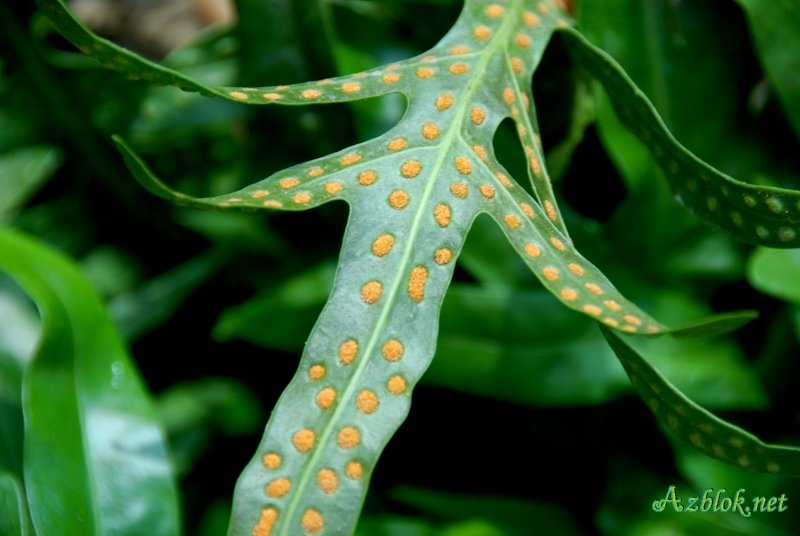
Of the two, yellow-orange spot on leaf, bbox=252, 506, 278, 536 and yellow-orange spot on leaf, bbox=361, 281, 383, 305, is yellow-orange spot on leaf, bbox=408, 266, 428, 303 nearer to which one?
yellow-orange spot on leaf, bbox=361, 281, 383, 305

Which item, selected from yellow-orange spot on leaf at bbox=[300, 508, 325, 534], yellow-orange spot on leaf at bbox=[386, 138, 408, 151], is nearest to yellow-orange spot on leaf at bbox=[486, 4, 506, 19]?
yellow-orange spot on leaf at bbox=[386, 138, 408, 151]

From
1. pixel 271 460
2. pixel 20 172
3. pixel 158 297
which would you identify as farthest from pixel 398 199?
pixel 20 172

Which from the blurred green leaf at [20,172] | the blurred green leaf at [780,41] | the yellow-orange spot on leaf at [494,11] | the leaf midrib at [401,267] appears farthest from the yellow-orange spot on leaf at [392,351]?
the blurred green leaf at [20,172]

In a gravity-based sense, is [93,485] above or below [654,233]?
below

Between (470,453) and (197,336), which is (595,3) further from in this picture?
(197,336)

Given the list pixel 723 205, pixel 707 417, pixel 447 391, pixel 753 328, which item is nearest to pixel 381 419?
pixel 707 417

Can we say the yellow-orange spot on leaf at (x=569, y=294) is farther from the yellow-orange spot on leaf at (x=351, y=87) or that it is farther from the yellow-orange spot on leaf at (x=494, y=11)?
the yellow-orange spot on leaf at (x=494, y=11)
